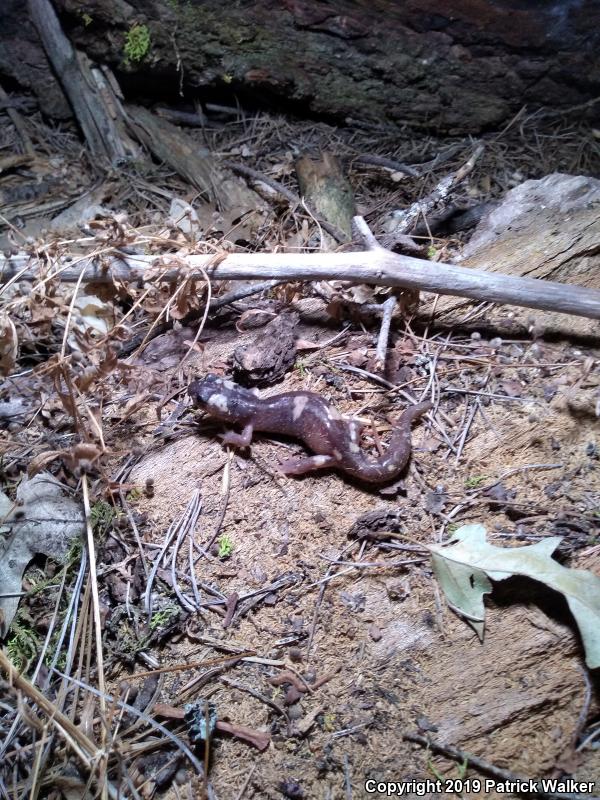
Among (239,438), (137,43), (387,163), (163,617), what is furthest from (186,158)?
(163,617)

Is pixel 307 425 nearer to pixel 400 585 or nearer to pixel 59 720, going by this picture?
pixel 400 585

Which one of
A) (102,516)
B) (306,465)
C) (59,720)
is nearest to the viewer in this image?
(59,720)

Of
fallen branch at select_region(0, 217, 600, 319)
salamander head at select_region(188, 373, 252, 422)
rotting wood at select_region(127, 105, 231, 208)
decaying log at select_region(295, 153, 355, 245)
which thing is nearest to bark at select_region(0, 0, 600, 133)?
rotting wood at select_region(127, 105, 231, 208)

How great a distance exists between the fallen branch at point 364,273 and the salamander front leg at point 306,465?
1104mm

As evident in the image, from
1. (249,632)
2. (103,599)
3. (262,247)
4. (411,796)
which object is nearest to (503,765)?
(411,796)

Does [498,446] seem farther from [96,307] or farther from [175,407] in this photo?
[96,307]

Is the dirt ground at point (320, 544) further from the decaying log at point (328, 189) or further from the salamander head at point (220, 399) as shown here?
the decaying log at point (328, 189)

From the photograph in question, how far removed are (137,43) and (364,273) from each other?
10.3 feet

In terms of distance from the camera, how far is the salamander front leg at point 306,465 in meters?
3.29

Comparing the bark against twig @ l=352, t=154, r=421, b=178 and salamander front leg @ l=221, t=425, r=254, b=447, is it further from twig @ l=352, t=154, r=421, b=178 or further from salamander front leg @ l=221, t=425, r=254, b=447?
salamander front leg @ l=221, t=425, r=254, b=447

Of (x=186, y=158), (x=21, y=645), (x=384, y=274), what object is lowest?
(x=21, y=645)

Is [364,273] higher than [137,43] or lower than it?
lower

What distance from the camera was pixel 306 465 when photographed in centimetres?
331

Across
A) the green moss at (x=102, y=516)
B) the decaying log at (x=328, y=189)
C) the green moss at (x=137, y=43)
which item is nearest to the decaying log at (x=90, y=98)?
the green moss at (x=137, y=43)
